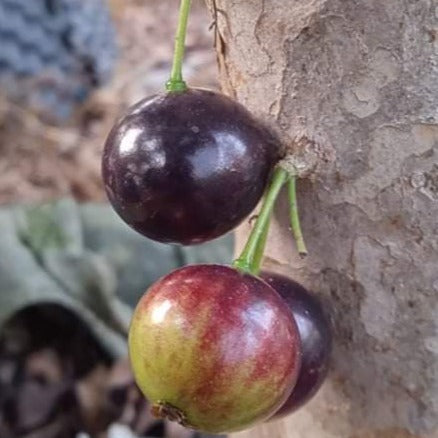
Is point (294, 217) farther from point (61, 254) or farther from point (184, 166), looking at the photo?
point (61, 254)

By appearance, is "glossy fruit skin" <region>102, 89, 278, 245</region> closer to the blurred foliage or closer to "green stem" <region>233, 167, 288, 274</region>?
"green stem" <region>233, 167, 288, 274</region>

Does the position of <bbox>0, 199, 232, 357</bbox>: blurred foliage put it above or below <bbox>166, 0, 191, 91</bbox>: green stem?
below

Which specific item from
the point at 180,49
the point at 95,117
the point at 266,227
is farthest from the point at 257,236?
the point at 95,117

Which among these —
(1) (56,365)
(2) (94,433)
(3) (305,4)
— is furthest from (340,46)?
(1) (56,365)

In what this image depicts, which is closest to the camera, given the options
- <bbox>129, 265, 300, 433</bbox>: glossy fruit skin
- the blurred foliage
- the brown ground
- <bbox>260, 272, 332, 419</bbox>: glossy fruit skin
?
<bbox>129, 265, 300, 433</bbox>: glossy fruit skin

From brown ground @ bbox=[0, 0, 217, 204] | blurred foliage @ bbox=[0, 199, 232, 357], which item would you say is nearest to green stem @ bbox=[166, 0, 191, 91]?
blurred foliage @ bbox=[0, 199, 232, 357]

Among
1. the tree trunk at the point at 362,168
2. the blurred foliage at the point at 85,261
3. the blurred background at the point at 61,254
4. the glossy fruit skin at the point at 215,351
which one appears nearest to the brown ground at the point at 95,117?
the blurred background at the point at 61,254

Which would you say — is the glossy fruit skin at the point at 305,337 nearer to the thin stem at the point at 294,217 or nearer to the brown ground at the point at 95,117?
the thin stem at the point at 294,217

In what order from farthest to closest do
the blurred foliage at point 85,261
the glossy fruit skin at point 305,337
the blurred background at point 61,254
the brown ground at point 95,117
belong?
1. the brown ground at point 95,117
2. the blurred foliage at point 85,261
3. the blurred background at point 61,254
4. the glossy fruit skin at point 305,337
